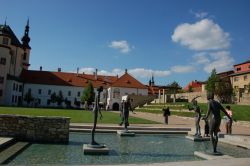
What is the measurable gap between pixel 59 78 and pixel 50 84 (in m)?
4.36

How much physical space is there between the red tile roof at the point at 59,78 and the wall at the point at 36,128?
89073 millimetres

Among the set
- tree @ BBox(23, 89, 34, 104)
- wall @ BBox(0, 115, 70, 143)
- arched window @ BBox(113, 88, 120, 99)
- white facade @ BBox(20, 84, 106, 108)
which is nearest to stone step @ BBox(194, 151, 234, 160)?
wall @ BBox(0, 115, 70, 143)

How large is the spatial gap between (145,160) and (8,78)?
7791cm

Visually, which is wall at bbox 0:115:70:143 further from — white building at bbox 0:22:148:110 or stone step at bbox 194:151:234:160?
white building at bbox 0:22:148:110

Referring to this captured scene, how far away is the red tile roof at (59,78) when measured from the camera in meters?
103

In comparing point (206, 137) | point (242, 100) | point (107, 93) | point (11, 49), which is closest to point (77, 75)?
point (107, 93)

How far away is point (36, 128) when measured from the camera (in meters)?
15.1

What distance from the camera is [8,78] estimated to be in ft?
274

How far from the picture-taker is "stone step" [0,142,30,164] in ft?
34.6

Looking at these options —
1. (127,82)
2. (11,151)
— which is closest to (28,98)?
(127,82)

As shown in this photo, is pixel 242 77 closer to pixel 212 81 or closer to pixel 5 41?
pixel 212 81

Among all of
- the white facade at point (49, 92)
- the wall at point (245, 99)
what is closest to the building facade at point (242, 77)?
the wall at point (245, 99)

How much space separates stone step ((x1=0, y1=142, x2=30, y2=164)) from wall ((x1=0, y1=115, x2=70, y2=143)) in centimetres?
97

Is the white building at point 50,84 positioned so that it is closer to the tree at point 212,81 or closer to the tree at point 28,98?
the tree at point 28,98
